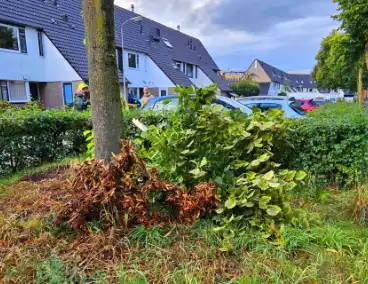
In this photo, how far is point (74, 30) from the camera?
18.7m

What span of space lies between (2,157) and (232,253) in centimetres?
462

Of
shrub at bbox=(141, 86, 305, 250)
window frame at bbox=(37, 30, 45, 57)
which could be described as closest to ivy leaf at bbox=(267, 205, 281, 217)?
shrub at bbox=(141, 86, 305, 250)

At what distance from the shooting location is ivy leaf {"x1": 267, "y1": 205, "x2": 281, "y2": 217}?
2283mm

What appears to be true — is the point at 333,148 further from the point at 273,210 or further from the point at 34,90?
the point at 34,90

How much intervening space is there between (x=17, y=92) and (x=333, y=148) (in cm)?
1793

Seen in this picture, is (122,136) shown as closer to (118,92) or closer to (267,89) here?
(118,92)

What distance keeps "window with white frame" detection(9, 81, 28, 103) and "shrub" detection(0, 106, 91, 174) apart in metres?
12.9

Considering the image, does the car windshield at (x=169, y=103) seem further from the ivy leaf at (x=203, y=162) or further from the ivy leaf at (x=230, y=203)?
the ivy leaf at (x=230, y=203)

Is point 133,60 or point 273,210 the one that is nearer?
point 273,210

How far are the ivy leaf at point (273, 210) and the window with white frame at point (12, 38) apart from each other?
58.1 ft

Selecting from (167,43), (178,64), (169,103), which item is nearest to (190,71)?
(178,64)

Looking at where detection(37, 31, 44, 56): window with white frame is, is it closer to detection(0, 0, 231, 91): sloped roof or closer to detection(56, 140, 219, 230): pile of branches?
detection(0, 0, 231, 91): sloped roof

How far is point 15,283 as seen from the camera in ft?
6.09

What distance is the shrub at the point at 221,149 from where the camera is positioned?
8.23 ft
